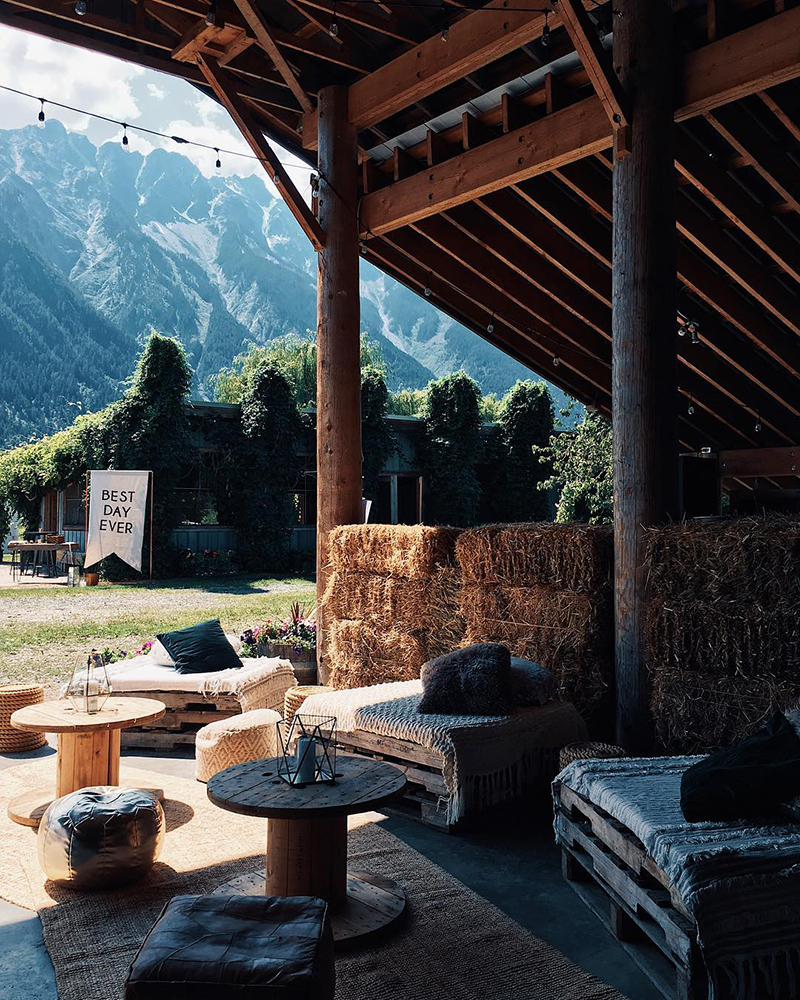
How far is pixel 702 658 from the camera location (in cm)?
397

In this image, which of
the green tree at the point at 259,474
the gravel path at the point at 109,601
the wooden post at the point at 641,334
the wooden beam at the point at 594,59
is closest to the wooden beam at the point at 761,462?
the gravel path at the point at 109,601

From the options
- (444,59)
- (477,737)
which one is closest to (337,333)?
(444,59)

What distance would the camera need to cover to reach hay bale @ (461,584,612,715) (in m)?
4.61

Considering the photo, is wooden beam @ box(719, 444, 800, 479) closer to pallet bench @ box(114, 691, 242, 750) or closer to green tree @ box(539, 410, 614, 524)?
green tree @ box(539, 410, 614, 524)

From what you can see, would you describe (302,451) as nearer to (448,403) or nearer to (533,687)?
(448,403)

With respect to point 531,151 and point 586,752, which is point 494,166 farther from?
point 586,752

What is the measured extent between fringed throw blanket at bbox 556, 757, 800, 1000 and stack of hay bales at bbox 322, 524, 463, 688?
2863 mm

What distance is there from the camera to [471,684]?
13.8ft

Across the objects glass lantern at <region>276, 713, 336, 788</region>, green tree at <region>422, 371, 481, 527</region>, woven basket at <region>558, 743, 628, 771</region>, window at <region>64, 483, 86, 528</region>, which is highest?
green tree at <region>422, 371, 481, 527</region>

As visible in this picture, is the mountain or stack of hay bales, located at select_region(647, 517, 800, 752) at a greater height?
→ the mountain

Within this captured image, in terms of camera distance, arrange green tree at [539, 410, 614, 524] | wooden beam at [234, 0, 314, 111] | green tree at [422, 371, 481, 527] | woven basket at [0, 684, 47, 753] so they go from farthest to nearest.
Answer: green tree at [422, 371, 481, 527] → green tree at [539, 410, 614, 524] → wooden beam at [234, 0, 314, 111] → woven basket at [0, 684, 47, 753]

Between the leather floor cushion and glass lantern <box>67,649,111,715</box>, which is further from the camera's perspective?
glass lantern <box>67,649,111,715</box>

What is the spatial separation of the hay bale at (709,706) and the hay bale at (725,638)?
0.04m

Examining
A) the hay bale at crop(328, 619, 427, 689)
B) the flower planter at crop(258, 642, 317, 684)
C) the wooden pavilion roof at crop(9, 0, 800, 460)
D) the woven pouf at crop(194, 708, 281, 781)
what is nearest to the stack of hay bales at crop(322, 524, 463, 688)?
the hay bale at crop(328, 619, 427, 689)
